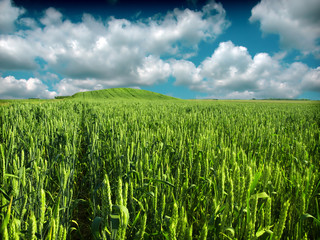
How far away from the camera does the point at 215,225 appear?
3.65 ft

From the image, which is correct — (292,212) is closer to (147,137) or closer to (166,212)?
(166,212)

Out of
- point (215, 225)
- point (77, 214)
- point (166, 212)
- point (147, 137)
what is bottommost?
point (77, 214)

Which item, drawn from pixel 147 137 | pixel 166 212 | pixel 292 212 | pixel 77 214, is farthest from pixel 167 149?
pixel 292 212

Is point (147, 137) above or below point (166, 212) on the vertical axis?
above

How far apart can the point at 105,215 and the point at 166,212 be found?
25.1 inches

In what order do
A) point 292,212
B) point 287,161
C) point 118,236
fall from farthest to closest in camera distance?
point 287,161 → point 292,212 → point 118,236

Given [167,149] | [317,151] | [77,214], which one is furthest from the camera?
[317,151]

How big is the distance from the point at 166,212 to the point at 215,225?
48cm

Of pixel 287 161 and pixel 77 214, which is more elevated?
pixel 287 161

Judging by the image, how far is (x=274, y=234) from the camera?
0.89 meters

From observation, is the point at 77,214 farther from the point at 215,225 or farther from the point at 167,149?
the point at 215,225

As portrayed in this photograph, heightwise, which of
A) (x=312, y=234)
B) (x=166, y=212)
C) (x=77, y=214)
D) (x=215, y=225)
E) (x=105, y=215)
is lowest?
(x=77, y=214)

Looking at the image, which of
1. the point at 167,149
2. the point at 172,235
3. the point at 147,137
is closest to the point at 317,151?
the point at 167,149

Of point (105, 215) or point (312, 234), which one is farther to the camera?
point (312, 234)
